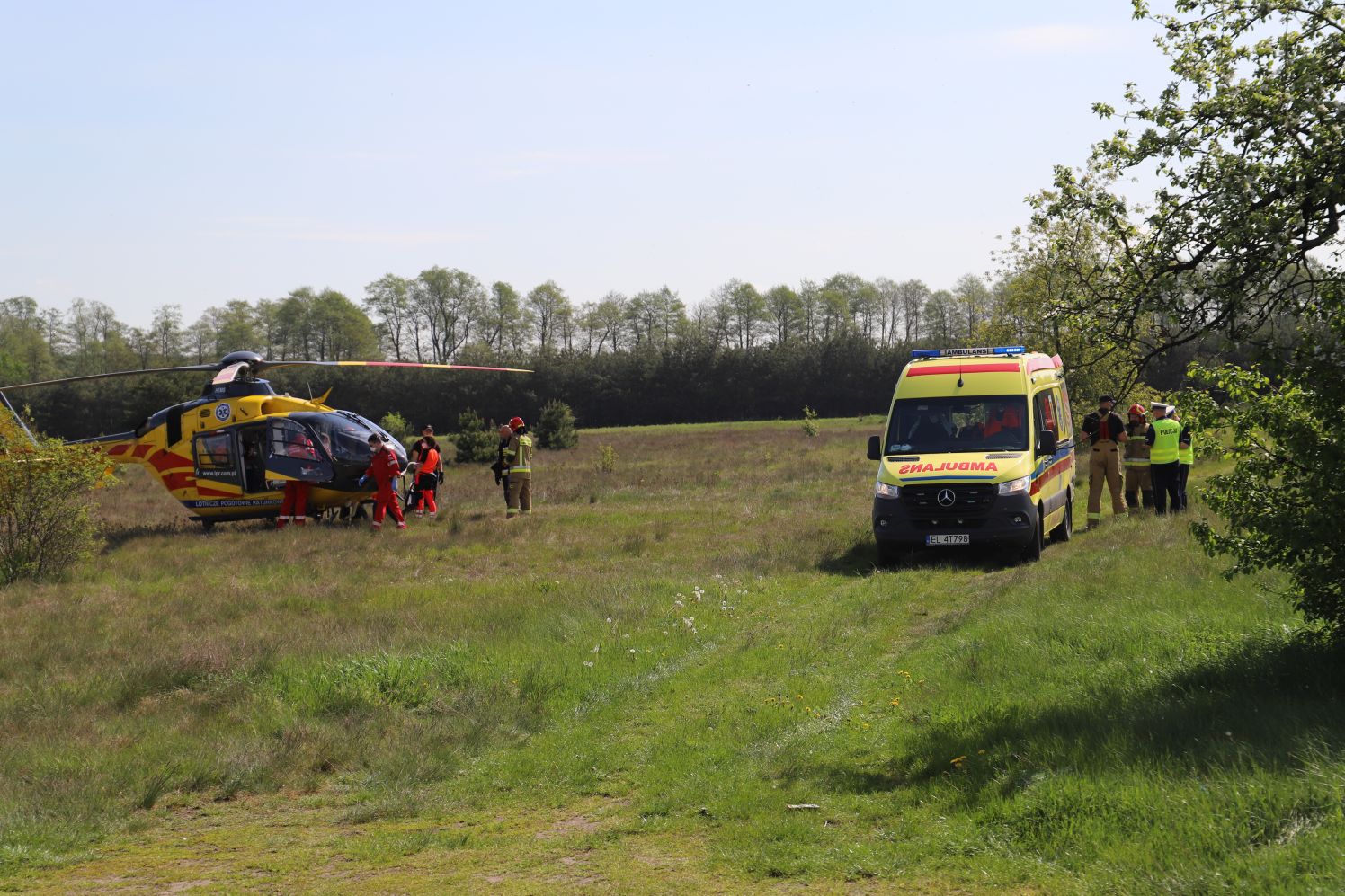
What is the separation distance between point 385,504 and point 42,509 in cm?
594

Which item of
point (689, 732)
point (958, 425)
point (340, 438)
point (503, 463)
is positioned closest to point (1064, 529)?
point (958, 425)

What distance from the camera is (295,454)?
22.8 metres

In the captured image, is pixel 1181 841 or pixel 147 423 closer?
pixel 1181 841

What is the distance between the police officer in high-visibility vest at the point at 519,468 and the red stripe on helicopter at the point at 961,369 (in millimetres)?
9334

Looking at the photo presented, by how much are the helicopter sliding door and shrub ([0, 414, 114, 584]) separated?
15.3 ft

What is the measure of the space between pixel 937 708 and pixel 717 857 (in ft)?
→ 9.11

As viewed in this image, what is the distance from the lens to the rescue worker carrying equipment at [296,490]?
74.4 ft

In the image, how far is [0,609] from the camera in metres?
14.9

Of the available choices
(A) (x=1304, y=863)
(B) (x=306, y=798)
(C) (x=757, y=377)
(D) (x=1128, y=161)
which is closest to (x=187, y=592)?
(B) (x=306, y=798)

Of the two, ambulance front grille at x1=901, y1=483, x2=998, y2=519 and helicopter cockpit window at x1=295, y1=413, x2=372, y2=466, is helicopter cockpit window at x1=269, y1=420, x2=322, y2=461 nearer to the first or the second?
helicopter cockpit window at x1=295, y1=413, x2=372, y2=466

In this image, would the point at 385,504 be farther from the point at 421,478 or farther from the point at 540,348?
the point at 540,348

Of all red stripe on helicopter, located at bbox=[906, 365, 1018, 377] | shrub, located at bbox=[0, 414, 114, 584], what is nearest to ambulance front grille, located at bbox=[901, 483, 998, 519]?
red stripe on helicopter, located at bbox=[906, 365, 1018, 377]

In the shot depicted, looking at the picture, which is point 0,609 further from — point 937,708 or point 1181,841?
point 1181,841

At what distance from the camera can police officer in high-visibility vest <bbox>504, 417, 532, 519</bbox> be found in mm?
23562
